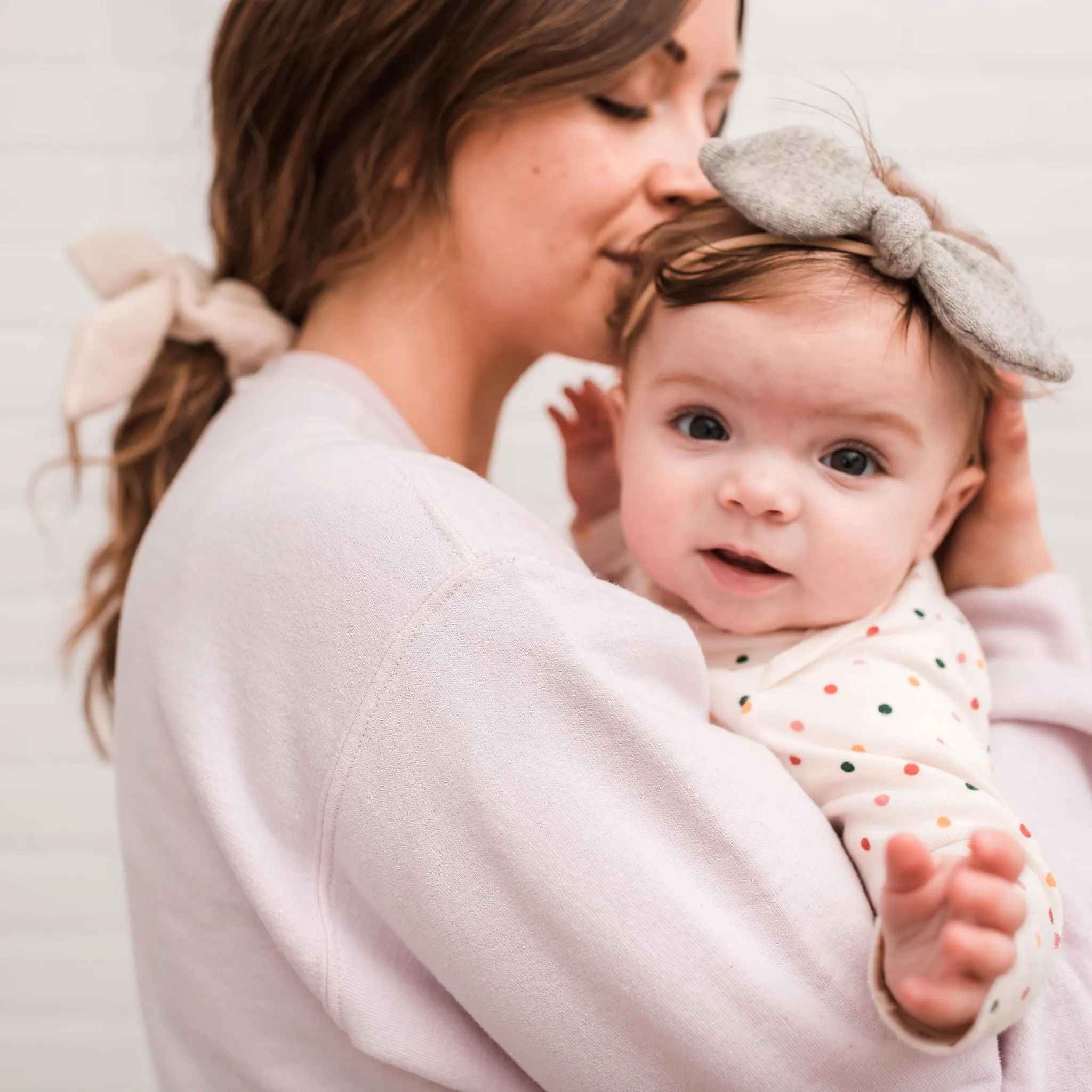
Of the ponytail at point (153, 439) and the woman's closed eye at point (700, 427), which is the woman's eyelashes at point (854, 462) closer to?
the woman's closed eye at point (700, 427)

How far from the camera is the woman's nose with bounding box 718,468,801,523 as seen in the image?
2.92 ft

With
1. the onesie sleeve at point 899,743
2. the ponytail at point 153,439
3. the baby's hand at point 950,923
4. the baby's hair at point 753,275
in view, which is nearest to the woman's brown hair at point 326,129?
the ponytail at point 153,439

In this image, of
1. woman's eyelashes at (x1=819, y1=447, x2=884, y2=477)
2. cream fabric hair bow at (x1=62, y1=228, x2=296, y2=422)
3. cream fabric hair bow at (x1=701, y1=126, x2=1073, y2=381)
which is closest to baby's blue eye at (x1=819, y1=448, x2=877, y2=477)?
woman's eyelashes at (x1=819, y1=447, x2=884, y2=477)

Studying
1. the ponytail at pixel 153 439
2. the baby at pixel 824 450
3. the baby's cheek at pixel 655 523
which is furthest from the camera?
the ponytail at pixel 153 439

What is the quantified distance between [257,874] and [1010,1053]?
0.47 m

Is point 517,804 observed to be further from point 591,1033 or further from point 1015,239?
point 1015,239

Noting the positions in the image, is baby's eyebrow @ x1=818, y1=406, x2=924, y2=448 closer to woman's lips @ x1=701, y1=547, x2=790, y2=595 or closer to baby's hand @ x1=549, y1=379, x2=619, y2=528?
woman's lips @ x1=701, y1=547, x2=790, y2=595

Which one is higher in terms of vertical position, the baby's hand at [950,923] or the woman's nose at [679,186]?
the woman's nose at [679,186]

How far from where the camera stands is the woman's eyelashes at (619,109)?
106 centimetres

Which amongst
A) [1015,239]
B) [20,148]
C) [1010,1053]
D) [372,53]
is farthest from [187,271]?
[1015,239]

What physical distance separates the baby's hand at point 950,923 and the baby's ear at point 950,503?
1.36 ft

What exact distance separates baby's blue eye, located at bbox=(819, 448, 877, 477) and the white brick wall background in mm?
885

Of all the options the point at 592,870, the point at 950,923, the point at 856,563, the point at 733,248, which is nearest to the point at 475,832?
the point at 592,870

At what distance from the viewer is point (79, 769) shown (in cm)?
189
